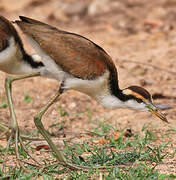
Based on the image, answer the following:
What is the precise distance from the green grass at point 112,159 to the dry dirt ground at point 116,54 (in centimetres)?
22

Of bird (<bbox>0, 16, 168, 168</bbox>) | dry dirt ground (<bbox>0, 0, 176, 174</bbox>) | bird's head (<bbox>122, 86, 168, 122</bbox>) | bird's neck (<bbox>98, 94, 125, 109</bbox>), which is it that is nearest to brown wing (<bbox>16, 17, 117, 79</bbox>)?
bird (<bbox>0, 16, 168, 168</bbox>)

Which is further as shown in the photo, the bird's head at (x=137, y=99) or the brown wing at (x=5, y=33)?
the brown wing at (x=5, y=33)

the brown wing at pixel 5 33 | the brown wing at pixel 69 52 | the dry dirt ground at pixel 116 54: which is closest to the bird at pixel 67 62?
the brown wing at pixel 69 52

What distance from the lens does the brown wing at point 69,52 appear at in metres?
4.70

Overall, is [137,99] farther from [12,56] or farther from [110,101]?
[12,56]

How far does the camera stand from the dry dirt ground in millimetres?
6535

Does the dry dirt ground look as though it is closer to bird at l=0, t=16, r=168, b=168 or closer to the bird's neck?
the bird's neck

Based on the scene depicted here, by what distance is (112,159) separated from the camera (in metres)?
4.81

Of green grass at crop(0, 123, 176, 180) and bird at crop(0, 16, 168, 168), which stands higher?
bird at crop(0, 16, 168, 168)

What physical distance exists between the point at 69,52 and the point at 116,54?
3980 millimetres

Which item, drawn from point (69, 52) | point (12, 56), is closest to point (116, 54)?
point (12, 56)

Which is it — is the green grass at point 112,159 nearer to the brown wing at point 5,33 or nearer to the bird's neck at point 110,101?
the bird's neck at point 110,101

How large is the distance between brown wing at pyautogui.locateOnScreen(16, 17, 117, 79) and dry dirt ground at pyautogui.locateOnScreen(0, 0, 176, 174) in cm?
120

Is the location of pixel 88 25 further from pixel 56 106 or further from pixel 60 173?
pixel 60 173
